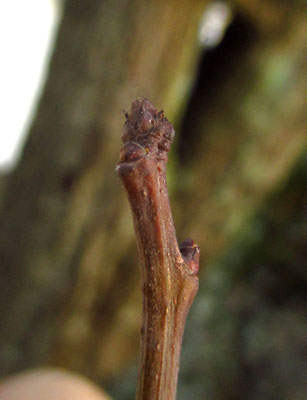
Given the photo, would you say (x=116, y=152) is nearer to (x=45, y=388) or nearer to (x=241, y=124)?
(x=241, y=124)

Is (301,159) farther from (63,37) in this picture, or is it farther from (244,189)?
(63,37)

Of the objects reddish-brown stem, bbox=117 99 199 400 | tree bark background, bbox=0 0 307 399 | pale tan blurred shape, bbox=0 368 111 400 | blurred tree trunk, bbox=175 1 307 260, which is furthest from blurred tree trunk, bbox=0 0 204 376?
reddish-brown stem, bbox=117 99 199 400

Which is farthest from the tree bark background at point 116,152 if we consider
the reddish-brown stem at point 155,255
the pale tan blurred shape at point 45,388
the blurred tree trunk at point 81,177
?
the reddish-brown stem at point 155,255

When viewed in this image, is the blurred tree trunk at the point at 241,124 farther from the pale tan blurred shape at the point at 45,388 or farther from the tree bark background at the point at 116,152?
the pale tan blurred shape at the point at 45,388

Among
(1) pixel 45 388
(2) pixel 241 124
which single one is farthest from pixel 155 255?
(2) pixel 241 124

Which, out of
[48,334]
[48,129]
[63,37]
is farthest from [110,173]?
[48,334]
